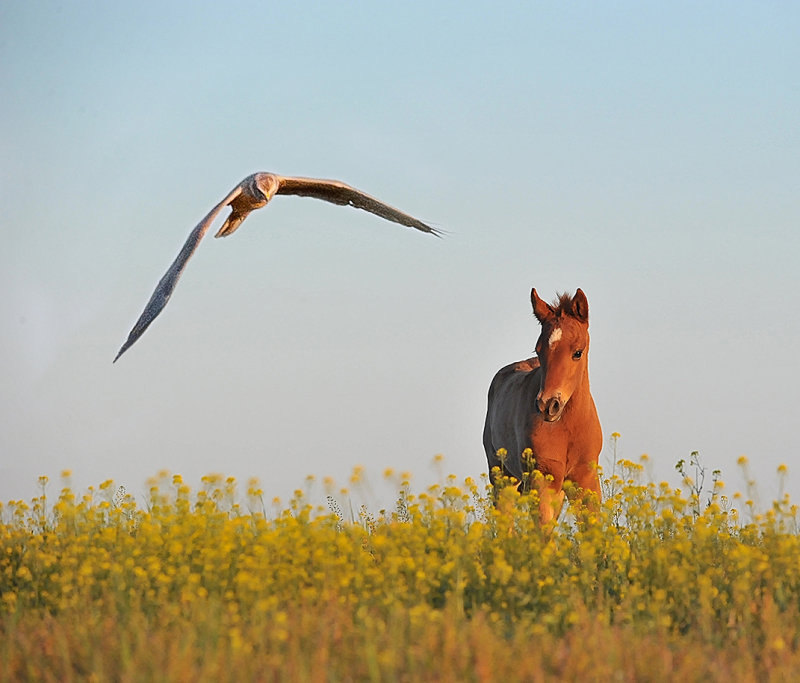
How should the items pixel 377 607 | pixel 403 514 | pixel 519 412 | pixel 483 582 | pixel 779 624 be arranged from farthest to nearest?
pixel 519 412, pixel 403 514, pixel 483 582, pixel 377 607, pixel 779 624

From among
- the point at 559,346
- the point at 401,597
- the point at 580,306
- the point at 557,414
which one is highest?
the point at 580,306

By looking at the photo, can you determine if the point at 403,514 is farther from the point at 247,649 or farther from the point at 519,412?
the point at 247,649

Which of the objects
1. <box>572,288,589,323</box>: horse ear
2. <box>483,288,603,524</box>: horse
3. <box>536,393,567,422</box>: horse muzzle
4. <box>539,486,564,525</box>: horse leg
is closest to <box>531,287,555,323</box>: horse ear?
<box>483,288,603,524</box>: horse

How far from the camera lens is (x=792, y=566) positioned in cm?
608

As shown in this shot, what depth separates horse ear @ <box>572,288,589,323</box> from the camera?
9.37 m

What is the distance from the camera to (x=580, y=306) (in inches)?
370

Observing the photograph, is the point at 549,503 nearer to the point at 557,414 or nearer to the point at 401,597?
the point at 557,414

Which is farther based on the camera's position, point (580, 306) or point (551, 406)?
point (580, 306)

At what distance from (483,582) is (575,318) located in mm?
4042

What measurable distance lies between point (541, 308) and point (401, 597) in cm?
440

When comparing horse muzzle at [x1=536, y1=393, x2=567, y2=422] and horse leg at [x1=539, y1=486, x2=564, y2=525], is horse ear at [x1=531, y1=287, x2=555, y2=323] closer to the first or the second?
horse muzzle at [x1=536, y1=393, x2=567, y2=422]

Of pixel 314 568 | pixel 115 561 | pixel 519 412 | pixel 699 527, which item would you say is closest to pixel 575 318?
pixel 519 412

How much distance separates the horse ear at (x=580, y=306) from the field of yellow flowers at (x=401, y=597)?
192cm

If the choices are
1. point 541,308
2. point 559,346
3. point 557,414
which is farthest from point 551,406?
point 541,308
